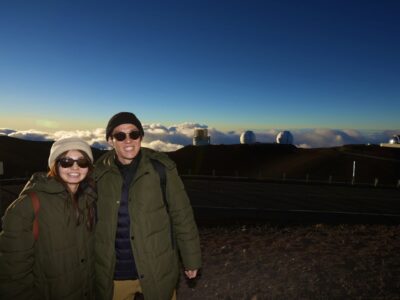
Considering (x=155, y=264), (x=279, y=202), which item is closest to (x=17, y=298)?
(x=155, y=264)

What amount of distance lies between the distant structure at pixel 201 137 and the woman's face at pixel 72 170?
59.6m

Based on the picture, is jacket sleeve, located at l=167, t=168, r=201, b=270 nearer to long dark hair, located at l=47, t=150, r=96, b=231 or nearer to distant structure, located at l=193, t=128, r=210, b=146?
long dark hair, located at l=47, t=150, r=96, b=231

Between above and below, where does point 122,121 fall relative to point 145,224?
above

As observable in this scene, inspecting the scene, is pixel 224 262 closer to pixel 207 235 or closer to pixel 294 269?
pixel 294 269

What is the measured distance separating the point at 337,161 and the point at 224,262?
1711 inches

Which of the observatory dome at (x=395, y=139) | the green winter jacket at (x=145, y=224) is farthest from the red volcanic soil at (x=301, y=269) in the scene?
the observatory dome at (x=395, y=139)

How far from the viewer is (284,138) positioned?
62812mm

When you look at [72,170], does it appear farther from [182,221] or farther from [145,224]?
[182,221]

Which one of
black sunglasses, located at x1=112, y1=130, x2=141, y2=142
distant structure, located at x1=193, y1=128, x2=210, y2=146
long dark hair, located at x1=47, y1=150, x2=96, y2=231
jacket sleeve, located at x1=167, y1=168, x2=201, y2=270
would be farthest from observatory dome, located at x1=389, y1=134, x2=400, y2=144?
long dark hair, located at x1=47, y1=150, x2=96, y2=231

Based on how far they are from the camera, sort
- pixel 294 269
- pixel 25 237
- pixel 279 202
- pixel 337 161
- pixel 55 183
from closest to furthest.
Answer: pixel 25 237, pixel 55 183, pixel 294 269, pixel 279 202, pixel 337 161

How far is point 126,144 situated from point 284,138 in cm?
6243

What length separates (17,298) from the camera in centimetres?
247

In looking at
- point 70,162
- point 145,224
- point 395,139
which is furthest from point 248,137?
point 70,162

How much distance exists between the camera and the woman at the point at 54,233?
2402mm
